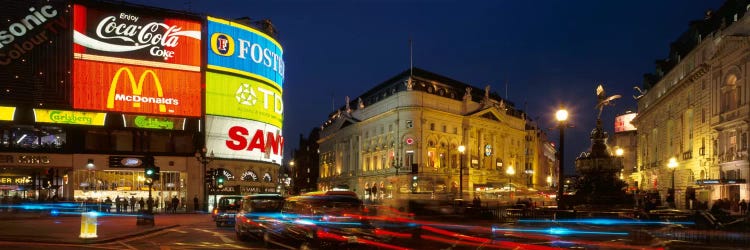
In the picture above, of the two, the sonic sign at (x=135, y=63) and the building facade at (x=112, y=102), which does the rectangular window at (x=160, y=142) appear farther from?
the sonic sign at (x=135, y=63)

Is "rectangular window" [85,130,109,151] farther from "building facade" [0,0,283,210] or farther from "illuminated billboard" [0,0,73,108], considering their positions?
"illuminated billboard" [0,0,73,108]

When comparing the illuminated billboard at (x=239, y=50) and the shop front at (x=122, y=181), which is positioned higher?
the illuminated billboard at (x=239, y=50)

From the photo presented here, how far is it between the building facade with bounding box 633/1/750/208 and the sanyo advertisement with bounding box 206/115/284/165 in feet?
139

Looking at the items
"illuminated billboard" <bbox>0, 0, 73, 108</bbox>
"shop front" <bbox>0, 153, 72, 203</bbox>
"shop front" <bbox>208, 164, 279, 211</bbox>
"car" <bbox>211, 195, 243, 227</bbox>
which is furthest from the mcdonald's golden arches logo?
"car" <bbox>211, 195, 243, 227</bbox>

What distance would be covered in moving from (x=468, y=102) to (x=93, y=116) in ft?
198

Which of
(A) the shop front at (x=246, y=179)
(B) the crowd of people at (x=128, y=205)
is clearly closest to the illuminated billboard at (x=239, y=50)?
(A) the shop front at (x=246, y=179)


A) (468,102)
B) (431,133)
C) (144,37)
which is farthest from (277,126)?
(468,102)

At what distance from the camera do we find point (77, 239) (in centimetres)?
2266

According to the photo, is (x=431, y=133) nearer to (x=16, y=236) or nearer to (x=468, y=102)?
(x=468, y=102)

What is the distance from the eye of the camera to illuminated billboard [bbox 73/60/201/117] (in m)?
61.7

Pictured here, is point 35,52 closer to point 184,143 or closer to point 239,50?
point 184,143

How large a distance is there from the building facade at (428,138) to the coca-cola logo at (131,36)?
112ft

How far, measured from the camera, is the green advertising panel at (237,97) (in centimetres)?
6778

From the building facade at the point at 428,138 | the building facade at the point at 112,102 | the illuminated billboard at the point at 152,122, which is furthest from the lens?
the building facade at the point at 428,138
